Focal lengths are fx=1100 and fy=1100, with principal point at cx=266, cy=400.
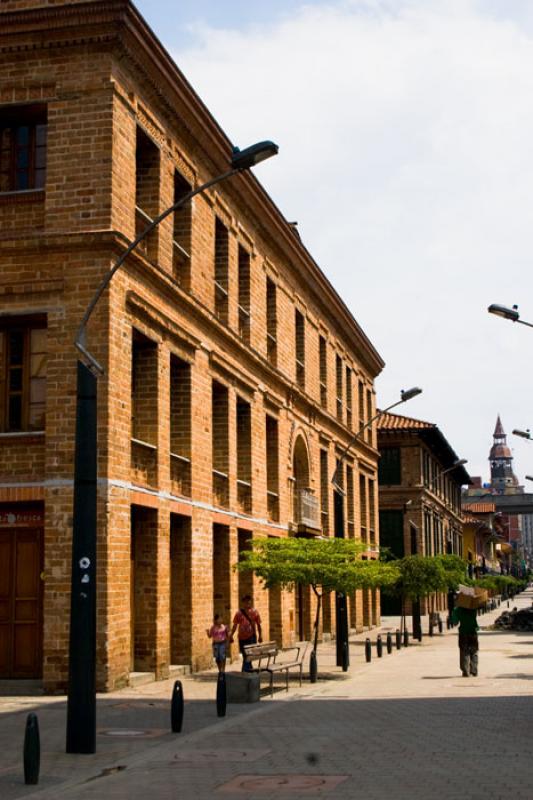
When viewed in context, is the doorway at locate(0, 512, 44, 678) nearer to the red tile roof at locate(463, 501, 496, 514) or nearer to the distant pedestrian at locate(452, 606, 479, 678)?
the distant pedestrian at locate(452, 606, 479, 678)

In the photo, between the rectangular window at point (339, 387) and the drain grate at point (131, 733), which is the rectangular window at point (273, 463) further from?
the drain grate at point (131, 733)

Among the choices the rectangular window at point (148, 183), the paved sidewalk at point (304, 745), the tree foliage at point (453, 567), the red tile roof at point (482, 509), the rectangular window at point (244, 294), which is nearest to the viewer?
the paved sidewalk at point (304, 745)

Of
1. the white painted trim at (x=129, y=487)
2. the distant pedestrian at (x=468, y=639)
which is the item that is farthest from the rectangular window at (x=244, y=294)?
the distant pedestrian at (x=468, y=639)

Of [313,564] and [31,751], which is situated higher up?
[313,564]

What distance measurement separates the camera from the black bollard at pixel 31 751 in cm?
1035

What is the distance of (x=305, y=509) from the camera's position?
35.6 m

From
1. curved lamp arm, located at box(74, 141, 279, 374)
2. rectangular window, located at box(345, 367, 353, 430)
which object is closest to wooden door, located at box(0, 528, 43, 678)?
curved lamp arm, located at box(74, 141, 279, 374)

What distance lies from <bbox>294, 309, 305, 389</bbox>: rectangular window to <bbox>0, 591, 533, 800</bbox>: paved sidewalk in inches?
629

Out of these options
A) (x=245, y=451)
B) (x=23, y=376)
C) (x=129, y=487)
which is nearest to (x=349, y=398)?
(x=245, y=451)

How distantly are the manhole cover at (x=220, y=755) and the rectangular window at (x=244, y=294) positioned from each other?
706 inches

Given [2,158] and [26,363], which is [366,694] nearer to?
[26,363]

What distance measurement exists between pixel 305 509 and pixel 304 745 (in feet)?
73.3

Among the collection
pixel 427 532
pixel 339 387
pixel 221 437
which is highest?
pixel 339 387

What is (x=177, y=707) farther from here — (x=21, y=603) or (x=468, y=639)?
(x=468, y=639)
